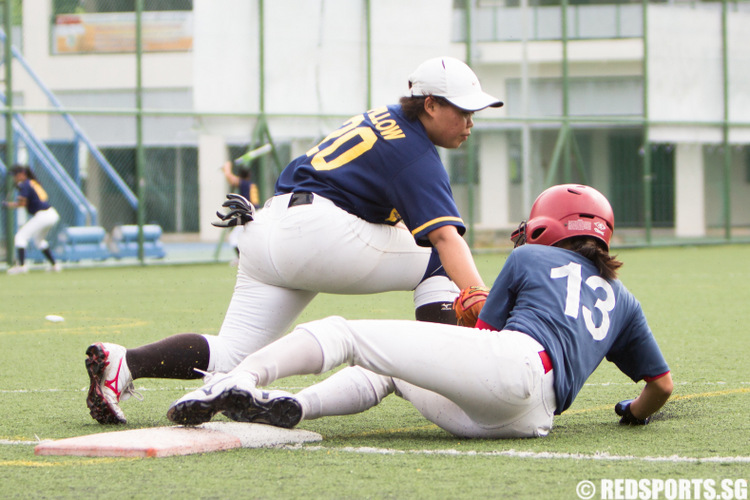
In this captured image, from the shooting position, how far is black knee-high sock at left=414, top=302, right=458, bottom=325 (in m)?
4.41

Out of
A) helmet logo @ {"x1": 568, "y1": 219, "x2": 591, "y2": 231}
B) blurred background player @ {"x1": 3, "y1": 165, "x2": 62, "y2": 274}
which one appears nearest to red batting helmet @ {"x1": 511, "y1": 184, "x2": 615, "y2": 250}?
helmet logo @ {"x1": 568, "y1": 219, "x2": 591, "y2": 231}

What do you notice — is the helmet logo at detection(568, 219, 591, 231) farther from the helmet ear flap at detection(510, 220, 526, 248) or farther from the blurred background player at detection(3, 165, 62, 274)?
the blurred background player at detection(3, 165, 62, 274)

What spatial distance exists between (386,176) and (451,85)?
0.46 m

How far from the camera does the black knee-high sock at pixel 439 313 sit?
441 cm

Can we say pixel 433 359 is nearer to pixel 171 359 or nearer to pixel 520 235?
pixel 520 235

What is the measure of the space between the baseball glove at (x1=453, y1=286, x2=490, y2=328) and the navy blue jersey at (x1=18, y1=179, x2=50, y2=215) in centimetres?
1306

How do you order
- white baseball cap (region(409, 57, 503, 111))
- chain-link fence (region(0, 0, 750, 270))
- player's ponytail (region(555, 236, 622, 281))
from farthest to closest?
chain-link fence (region(0, 0, 750, 270)) → white baseball cap (region(409, 57, 503, 111)) → player's ponytail (region(555, 236, 622, 281))

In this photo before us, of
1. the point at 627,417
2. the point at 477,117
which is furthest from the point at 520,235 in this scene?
the point at 477,117

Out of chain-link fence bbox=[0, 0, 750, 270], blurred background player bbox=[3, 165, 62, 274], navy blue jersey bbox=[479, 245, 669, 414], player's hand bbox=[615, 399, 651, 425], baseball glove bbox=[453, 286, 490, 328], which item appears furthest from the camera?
chain-link fence bbox=[0, 0, 750, 270]

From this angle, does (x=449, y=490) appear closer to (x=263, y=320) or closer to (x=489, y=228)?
(x=263, y=320)

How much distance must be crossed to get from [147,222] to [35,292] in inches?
202

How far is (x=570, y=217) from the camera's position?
12.6 feet

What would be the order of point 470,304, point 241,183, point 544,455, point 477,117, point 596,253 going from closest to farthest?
1. point 544,455
2. point 596,253
3. point 470,304
4. point 241,183
5. point 477,117

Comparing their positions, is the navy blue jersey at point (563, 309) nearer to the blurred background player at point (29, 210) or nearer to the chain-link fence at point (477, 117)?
the blurred background player at point (29, 210)
